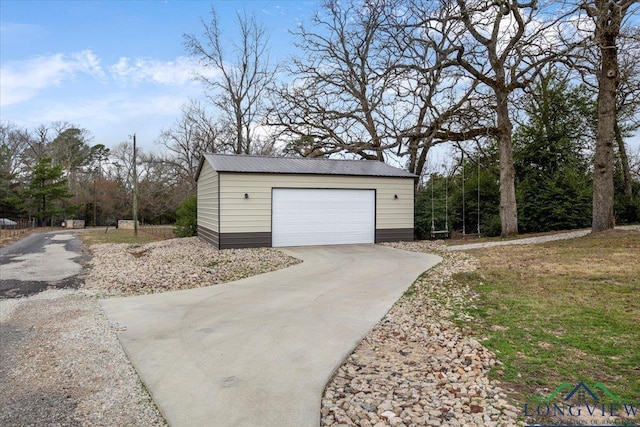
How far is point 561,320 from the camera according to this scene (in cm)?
441

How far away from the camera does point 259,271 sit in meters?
8.24

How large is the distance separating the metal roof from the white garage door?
63 cm

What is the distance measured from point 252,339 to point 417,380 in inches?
69.9

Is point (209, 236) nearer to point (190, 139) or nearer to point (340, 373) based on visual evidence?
point (340, 373)

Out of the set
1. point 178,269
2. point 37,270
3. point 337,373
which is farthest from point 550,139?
point 37,270

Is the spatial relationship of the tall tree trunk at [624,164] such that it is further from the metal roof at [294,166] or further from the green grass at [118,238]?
the green grass at [118,238]

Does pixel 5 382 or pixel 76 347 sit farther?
pixel 76 347

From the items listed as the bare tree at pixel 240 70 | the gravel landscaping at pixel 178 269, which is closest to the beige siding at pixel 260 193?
the gravel landscaping at pixel 178 269

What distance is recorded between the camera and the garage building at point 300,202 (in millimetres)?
11656

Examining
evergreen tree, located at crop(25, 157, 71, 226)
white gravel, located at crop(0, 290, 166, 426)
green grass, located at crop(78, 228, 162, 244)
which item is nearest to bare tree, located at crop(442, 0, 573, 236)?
white gravel, located at crop(0, 290, 166, 426)

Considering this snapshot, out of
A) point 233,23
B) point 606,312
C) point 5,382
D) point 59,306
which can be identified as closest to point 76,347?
point 5,382

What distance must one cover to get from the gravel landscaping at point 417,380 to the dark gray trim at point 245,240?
287 inches

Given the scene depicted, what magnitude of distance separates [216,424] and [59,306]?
450 centimetres

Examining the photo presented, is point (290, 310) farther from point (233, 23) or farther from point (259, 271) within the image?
point (233, 23)
